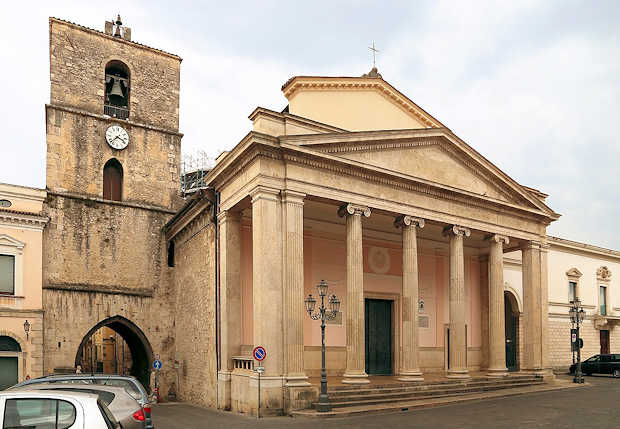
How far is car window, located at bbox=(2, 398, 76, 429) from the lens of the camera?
6.29m

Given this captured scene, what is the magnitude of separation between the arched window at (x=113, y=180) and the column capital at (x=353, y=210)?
41.0 ft

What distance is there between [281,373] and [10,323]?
493 inches

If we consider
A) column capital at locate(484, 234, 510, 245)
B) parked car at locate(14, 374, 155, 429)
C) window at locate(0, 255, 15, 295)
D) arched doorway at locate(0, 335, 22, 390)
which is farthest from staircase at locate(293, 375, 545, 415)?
window at locate(0, 255, 15, 295)

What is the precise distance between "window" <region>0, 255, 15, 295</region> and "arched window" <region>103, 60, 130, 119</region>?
26.3 ft

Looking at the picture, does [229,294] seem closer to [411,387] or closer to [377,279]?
[411,387]

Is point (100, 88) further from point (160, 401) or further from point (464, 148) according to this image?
point (464, 148)

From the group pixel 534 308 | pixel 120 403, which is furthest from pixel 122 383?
pixel 534 308

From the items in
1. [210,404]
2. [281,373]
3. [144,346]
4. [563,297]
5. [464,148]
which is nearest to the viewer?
[281,373]

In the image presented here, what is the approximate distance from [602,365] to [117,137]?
88.1 ft

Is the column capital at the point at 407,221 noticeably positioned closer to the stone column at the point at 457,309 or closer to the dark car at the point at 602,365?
the stone column at the point at 457,309

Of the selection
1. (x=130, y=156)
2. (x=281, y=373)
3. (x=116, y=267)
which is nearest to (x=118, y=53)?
(x=130, y=156)

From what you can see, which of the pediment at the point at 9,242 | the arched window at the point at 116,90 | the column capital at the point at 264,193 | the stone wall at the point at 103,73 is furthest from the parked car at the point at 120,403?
the arched window at the point at 116,90

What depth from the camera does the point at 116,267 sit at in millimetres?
25812

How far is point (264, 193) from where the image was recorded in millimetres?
17062
